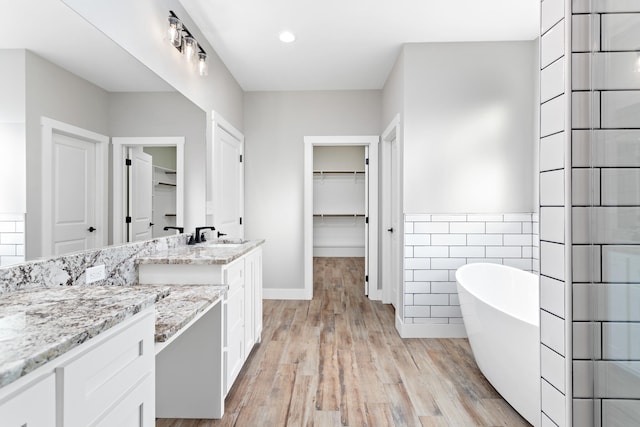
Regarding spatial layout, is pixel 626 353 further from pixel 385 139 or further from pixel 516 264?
pixel 385 139

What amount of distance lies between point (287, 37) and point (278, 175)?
178 centimetres

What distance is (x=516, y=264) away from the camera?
10.5 feet

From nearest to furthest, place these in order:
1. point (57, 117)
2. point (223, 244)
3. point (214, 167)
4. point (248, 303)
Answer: point (57, 117), point (248, 303), point (223, 244), point (214, 167)

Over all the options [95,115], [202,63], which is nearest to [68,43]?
[95,115]

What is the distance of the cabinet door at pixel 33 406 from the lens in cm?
58

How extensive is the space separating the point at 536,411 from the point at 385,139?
3049mm

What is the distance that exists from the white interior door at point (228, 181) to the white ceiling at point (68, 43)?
1.45 meters

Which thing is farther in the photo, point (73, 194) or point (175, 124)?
point (175, 124)

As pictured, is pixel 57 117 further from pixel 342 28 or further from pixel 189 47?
pixel 342 28

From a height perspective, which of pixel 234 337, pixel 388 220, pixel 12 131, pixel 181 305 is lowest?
pixel 234 337

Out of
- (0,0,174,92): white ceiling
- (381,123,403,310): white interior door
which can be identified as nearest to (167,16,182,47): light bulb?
(0,0,174,92): white ceiling

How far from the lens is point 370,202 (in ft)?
14.5

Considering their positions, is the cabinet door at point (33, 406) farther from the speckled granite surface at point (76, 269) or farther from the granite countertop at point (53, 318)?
the speckled granite surface at point (76, 269)

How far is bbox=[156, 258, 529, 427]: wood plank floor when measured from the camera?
1.95 meters
